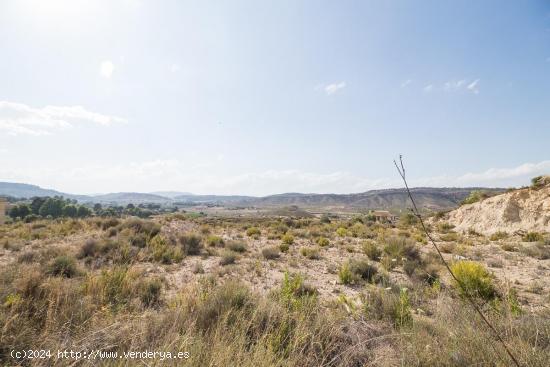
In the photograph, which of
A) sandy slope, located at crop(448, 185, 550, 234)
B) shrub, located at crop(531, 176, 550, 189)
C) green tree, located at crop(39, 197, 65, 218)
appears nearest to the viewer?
sandy slope, located at crop(448, 185, 550, 234)

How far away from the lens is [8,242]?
11.2 m

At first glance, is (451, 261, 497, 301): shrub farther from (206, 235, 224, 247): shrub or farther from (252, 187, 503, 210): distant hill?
(252, 187, 503, 210): distant hill

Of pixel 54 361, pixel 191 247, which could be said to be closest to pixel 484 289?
pixel 54 361

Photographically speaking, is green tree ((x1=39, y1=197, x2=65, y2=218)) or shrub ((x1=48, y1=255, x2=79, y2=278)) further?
green tree ((x1=39, y1=197, x2=65, y2=218))

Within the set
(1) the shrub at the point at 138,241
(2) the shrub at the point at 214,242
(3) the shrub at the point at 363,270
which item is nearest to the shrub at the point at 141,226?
(1) the shrub at the point at 138,241

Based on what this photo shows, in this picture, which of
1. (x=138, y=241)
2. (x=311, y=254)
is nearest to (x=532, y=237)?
(x=311, y=254)

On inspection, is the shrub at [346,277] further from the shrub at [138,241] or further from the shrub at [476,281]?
the shrub at [138,241]

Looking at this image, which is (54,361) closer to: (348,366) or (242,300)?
(242,300)

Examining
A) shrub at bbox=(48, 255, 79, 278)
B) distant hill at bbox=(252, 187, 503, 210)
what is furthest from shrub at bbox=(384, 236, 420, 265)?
distant hill at bbox=(252, 187, 503, 210)

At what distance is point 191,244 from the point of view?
1200cm

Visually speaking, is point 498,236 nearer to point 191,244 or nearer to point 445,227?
point 445,227

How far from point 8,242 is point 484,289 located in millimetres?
17393

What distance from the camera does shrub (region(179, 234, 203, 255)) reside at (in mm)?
11444

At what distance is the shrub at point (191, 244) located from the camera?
37.5 feet
